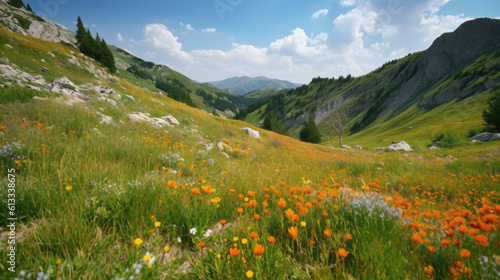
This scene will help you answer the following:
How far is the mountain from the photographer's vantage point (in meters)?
62.2

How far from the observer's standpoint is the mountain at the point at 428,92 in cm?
6225

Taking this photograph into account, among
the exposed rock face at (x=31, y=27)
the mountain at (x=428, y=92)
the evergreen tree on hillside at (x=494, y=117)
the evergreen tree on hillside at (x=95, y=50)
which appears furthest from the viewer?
the mountain at (x=428, y=92)

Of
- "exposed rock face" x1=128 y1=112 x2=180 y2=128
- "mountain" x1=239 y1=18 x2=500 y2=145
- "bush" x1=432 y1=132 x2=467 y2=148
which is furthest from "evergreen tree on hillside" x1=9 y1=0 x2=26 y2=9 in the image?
"mountain" x1=239 y1=18 x2=500 y2=145

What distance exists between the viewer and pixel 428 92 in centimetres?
8644

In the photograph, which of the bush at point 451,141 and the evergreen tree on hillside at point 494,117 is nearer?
the bush at point 451,141

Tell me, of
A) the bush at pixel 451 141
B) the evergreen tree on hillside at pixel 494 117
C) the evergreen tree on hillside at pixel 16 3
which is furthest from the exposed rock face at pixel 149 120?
the evergreen tree on hillside at pixel 16 3

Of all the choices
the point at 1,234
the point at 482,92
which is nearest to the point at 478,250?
the point at 1,234

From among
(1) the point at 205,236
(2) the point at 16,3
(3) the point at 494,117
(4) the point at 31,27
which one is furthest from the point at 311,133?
(2) the point at 16,3

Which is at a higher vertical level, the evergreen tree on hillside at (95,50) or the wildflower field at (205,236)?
the evergreen tree on hillside at (95,50)

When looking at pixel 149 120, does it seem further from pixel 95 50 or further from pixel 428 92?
pixel 428 92

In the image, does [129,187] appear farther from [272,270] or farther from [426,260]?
[426,260]

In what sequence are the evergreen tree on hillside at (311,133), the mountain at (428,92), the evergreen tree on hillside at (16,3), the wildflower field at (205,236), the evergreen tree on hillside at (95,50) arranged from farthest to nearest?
the mountain at (428,92) → the evergreen tree on hillside at (16,3) → the evergreen tree on hillside at (311,133) → the evergreen tree on hillside at (95,50) → the wildflower field at (205,236)

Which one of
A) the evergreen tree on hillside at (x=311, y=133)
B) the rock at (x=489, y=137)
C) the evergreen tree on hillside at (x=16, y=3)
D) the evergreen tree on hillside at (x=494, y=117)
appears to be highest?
the evergreen tree on hillside at (x=16, y=3)

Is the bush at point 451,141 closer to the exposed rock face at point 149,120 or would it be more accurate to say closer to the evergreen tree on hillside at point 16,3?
the exposed rock face at point 149,120
